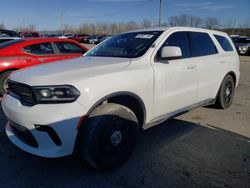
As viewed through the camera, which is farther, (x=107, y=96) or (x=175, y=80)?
(x=175, y=80)

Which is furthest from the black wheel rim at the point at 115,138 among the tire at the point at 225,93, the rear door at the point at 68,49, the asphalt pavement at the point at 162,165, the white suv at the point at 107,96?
the rear door at the point at 68,49

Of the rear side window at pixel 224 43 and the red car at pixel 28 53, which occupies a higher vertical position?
the rear side window at pixel 224 43

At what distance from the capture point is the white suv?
2.58 meters

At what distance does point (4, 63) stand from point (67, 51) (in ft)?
5.59

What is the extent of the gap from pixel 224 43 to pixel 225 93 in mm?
1066

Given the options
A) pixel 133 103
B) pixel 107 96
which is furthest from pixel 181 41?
pixel 107 96

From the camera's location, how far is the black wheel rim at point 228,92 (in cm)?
530

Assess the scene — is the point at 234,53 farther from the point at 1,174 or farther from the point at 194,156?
the point at 1,174

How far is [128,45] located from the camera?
3848 millimetres

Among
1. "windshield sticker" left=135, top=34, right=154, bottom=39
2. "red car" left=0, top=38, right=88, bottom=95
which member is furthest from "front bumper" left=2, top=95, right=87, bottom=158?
"red car" left=0, top=38, right=88, bottom=95

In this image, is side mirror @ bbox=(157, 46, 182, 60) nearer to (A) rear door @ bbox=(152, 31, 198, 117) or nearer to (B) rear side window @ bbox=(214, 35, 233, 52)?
(A) rear door @ bbox=(152, 31, 198, 117)

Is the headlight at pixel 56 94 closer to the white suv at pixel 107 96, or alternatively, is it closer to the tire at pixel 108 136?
the white suv at pixel 107 96

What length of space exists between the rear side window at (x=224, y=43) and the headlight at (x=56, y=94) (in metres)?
3.58

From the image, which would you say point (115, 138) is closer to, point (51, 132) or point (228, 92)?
point (51, 132)
